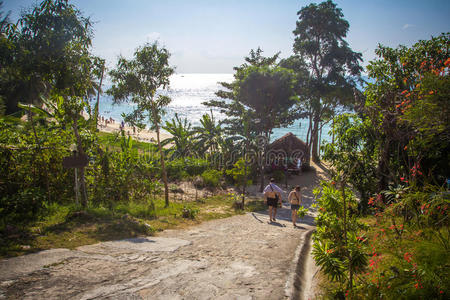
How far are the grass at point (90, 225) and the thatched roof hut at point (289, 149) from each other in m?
15.0

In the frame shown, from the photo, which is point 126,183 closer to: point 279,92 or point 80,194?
point 80,194

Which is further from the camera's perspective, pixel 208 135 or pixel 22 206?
pixel 208 135

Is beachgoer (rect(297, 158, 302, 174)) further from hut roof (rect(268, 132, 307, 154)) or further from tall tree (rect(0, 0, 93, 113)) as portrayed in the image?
tall tree (rect(0, 0, 93, 113))

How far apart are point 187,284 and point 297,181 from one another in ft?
64.8

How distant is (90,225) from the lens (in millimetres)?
6641

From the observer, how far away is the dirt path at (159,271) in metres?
3.66

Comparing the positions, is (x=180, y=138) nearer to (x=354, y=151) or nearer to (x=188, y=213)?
(x=188, y=213)

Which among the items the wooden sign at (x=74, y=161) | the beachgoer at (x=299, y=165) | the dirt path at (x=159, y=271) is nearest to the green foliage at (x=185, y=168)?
the beachgoer at (x=299, y=165)

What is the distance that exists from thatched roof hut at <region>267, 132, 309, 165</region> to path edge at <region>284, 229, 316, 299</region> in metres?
18.1

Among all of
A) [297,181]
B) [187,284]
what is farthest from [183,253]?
[297,181]

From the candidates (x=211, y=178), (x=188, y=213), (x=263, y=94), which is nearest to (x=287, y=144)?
(x=263, y=94)

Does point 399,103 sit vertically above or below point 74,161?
above

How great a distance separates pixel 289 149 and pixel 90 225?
788 inches

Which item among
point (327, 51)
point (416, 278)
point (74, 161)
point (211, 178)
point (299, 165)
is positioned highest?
point (327, 51)
